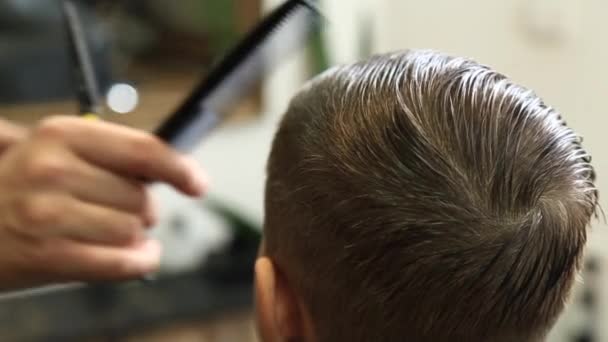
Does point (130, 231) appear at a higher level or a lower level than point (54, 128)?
lower

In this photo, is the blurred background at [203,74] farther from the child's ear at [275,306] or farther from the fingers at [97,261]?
the child's ear at [275,306]

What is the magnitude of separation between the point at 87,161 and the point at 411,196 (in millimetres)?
313

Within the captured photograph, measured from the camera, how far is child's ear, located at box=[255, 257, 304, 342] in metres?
0.61

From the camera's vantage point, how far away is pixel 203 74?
133 centimetres

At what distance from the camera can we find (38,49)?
4.82 ft

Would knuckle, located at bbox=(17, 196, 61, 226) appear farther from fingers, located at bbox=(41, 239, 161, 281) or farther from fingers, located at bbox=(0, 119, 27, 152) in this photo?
fingers, located at bbox=(0, 119, 27, 152)

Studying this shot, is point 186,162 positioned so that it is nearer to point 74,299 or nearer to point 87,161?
point 87,161

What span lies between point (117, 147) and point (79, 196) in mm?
58

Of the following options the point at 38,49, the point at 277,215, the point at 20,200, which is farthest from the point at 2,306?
the point at 277,215

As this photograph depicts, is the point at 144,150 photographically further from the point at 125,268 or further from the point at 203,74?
the point at 203,74

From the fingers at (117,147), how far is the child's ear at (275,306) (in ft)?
0.44

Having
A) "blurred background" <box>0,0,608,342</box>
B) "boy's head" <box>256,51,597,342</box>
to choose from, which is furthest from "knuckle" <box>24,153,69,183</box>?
"blurred background" <box>0,0,608,342</box>

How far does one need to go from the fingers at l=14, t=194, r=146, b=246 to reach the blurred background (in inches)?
24.1

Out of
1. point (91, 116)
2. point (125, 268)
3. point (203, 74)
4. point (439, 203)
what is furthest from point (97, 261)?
point (203, 74)
